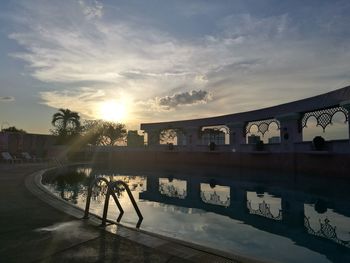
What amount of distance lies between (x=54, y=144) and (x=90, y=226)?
3565 centimetres

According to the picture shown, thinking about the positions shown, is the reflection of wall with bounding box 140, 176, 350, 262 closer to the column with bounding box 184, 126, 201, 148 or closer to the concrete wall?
the concrete wall

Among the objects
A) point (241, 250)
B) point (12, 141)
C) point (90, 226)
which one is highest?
point (12, 141)

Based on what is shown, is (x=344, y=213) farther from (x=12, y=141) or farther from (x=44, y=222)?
(x=12, y=141)

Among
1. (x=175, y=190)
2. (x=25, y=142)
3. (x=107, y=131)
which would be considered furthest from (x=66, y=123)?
(x=175, y=190)

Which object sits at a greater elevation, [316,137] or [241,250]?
[316,137]

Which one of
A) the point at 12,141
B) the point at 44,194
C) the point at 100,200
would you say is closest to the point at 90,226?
the point at 44,194

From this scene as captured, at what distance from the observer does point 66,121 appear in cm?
4512

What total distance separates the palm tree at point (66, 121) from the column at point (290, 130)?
1265 inches

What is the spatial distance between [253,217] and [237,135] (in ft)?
72.0

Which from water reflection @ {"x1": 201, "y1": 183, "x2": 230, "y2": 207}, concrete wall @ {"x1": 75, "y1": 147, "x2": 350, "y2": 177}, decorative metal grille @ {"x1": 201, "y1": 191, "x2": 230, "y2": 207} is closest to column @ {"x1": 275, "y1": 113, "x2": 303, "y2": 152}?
concrete wall @ {"x1": 75, "y1": 147, "x2": 350, "y2": 177}

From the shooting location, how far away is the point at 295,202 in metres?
10.9

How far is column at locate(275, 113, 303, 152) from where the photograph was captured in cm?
2338

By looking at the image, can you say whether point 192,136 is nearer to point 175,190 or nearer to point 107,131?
point 175,190

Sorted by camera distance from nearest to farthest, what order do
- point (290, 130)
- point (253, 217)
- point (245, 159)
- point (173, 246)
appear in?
point (173, 246), point (253, 217), point (290, 130), point (245, 159)
